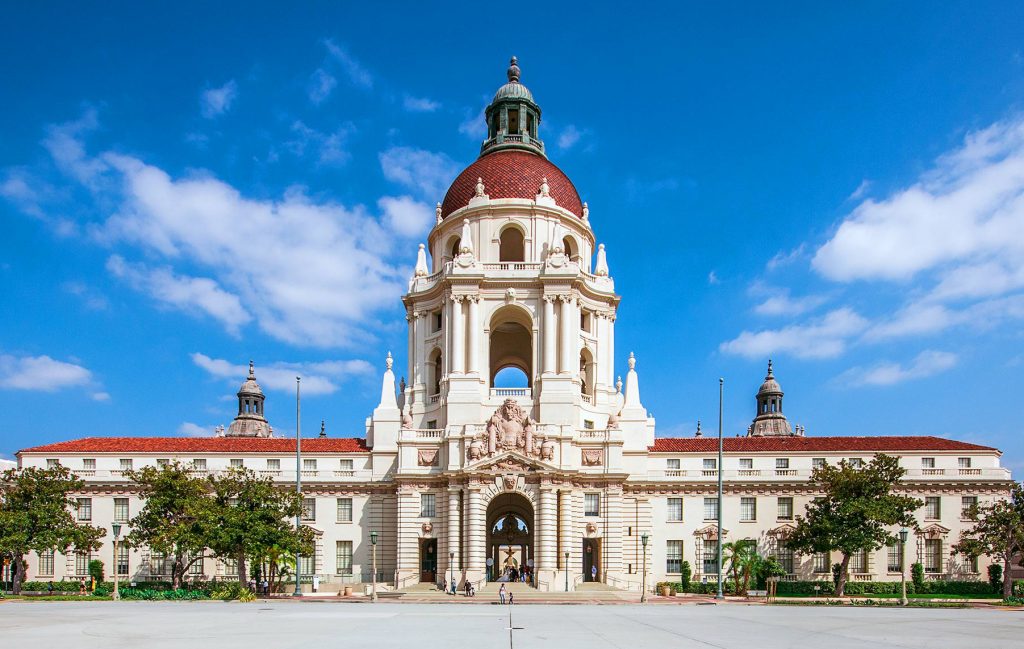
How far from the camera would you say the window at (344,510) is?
233 feet

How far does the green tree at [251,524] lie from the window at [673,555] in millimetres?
27485

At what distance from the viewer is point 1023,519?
62281 millimetres

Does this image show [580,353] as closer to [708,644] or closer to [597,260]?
[597,260]

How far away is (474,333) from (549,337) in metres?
6.02

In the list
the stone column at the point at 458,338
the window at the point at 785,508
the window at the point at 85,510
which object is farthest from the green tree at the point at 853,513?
the window at the point at 85,510

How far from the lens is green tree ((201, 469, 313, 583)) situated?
56219 mm

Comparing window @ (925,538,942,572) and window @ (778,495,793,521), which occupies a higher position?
window @ (778,495,793,521)

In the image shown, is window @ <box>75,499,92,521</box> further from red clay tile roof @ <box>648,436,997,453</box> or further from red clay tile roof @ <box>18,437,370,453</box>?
red clay tile roof @ <box>648,436,997,453</box>

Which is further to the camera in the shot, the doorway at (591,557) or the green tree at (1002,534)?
the doorway at (591,557)

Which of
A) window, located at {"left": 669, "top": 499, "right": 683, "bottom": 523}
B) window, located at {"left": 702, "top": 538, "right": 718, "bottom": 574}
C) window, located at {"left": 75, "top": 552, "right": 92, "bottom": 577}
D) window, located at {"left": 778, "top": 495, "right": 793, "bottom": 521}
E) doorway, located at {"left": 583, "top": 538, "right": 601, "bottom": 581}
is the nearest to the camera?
doorway, located at {"left": 583, "top": 538, "right": 601, "bottom": 581}

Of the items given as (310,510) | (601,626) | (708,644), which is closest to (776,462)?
(310,510)

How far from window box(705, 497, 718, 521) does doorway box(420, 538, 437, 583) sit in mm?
21324

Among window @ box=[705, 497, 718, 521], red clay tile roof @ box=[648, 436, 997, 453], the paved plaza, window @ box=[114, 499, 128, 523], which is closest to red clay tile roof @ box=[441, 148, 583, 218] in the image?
red clay tile roof @ box=[648, 436, 997, 453]

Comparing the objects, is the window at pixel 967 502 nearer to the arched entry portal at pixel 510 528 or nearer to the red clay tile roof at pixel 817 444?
the red clay tile roof at pixel 817 444
